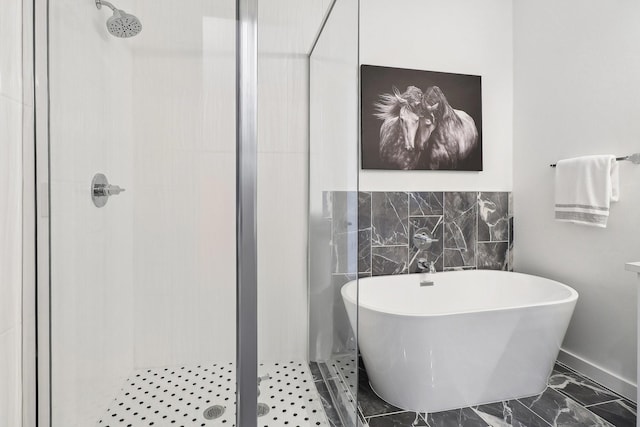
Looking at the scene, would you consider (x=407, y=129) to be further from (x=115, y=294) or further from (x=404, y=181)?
(x=115, y=294)

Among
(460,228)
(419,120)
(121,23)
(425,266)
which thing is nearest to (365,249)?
(425,266)

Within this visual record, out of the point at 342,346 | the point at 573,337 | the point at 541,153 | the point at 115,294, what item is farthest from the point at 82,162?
the point at 573,337

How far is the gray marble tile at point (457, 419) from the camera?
1.56 m

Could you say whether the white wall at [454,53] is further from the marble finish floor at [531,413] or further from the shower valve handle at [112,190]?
the shower valve handle at [112,190]

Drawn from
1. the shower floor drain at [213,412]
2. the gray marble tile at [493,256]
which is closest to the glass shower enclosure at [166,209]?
the shower floor drain at [213,412]

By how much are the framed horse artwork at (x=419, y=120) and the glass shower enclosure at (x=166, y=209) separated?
1352 millimetres

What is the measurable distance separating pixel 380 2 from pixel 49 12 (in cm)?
201

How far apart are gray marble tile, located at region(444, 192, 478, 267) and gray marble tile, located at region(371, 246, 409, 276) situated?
0.33 meters

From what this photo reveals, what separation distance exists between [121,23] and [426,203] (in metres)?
2.00

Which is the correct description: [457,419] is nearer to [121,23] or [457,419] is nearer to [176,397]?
[176,397]

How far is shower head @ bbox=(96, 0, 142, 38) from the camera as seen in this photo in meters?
0.81

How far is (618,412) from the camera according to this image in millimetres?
1650

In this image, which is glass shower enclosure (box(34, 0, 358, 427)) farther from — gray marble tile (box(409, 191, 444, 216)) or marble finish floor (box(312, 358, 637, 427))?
gray marble tile (box(409, 191, 444, 216))

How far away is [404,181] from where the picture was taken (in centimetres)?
233
